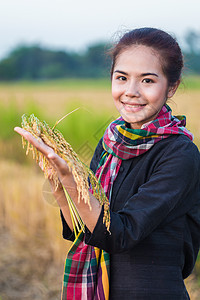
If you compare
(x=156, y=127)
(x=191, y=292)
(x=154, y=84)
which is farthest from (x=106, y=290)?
(x=191, y=292)

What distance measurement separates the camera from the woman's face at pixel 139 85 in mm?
1309

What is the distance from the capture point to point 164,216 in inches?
46.7

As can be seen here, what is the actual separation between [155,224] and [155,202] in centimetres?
7

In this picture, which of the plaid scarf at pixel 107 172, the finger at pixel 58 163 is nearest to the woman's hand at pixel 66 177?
the finger at pixel 58 163

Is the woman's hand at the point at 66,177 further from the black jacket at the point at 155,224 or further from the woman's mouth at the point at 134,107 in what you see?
the woman's mouth at the point at 134,107

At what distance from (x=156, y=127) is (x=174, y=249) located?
0.40 meters

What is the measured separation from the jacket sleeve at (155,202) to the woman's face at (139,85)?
17 centimetres

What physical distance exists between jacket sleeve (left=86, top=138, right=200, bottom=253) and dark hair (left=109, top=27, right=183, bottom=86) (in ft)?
0.98

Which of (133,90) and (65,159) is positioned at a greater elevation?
(133,90)

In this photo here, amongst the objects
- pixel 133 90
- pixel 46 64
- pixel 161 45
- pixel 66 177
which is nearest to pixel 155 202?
pixel 66 177

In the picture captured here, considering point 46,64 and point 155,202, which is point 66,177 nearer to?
point 155,202

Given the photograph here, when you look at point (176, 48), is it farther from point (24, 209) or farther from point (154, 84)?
point (24, 209)

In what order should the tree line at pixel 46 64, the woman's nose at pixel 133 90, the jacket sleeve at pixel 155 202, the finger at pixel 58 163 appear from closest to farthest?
1. the finger at pixel 58 163
2. the jacket sleeve at pixel 155 202
3. the woman's nose at pixel 133 90
4. the tree line at pixel 46 64

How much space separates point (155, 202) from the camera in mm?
1165
